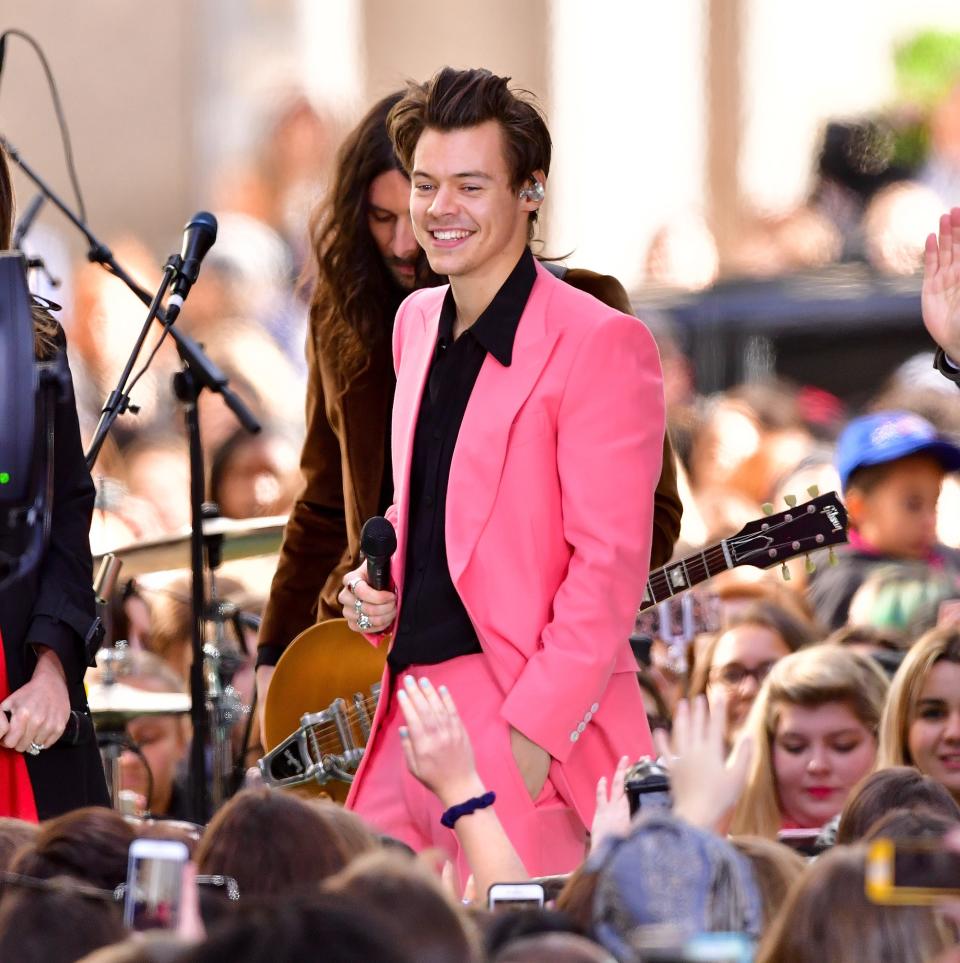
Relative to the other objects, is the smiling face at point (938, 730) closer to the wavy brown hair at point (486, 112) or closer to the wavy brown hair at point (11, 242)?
the wavy brown hair at point (486, 112)

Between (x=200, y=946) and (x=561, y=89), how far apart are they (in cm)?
1357

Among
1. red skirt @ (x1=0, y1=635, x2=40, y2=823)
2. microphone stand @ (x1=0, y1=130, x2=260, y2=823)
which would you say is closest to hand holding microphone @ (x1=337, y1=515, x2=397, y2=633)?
red skirt @ (x1=0, y1=635, x2=40, y2=823)

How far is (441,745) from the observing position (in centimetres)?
381

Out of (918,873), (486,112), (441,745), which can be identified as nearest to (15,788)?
(441,745)

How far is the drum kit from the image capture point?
6547mm

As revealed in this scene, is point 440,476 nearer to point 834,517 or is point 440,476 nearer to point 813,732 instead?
point 834,517

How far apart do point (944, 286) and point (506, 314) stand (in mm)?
1005

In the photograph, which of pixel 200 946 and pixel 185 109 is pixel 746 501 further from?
pixel 185 109

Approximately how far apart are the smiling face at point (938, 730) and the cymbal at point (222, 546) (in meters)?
1.88

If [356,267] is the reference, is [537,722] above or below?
below

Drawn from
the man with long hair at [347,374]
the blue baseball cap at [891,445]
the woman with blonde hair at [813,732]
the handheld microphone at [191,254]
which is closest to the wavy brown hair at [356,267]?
the man with long hair at [347,374]

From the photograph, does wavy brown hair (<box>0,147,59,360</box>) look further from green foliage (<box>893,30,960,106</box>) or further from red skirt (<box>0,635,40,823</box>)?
green foliage (<box>893,30,960,106</box>)

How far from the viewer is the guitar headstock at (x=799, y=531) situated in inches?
207

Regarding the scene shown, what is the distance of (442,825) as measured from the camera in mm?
4039
